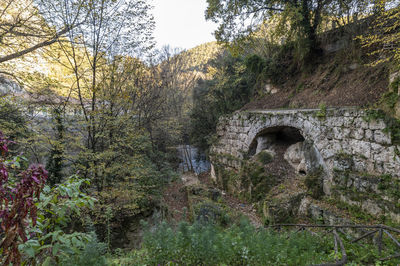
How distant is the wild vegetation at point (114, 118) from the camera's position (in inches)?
66.2

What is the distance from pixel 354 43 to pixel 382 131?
4514 millimetres

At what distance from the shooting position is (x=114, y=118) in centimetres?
615

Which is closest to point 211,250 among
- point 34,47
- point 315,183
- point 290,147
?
point 315,183

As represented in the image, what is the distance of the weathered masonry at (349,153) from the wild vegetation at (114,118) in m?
0.38

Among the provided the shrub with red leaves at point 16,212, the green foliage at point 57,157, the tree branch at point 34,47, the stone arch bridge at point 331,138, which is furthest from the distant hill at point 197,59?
the shrub with red leaves at point 16,212

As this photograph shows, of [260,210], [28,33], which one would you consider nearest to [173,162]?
[260,210]

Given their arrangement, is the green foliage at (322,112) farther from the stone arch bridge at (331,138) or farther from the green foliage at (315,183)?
the green foliage at (315,183)

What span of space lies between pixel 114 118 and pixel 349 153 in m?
7.01

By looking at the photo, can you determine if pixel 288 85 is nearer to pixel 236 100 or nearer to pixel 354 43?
pixel 354 43

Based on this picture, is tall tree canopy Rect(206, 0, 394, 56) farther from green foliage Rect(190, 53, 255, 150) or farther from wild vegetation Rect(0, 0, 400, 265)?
green foliage Rect(190, 53, 255, 150)

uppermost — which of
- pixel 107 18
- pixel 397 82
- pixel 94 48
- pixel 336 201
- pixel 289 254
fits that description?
pixel 107 18

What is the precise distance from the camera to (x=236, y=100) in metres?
13.9

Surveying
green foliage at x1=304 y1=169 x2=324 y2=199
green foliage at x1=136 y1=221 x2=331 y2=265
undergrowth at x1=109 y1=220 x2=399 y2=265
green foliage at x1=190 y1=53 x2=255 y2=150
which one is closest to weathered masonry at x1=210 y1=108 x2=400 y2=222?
green foliage at x1=304 y1=169 x2=324 y2=199

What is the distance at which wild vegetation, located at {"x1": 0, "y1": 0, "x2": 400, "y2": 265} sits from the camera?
1.68m
